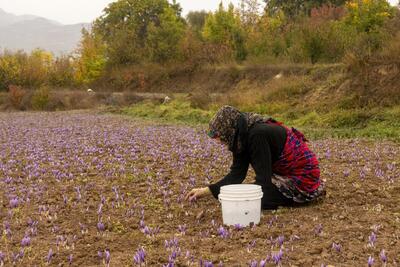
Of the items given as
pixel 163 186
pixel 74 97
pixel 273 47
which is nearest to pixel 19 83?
pixel 74 97

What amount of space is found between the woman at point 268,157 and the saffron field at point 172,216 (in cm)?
25

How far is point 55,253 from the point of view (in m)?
4.98

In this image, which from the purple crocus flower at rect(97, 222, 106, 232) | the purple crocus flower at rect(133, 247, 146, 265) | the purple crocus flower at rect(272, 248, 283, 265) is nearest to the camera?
the purple crocus flower at rect(272, 248, 283, 265)

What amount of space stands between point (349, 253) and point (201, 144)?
8939 mm

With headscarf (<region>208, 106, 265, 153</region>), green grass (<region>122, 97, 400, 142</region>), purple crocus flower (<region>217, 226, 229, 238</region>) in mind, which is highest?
headscarf (<region>208, 106, 265, 153</region>)

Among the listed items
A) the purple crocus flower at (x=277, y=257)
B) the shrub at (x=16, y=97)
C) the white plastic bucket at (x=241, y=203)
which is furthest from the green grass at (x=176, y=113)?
the purple crocus flower at (x=277, y=257)

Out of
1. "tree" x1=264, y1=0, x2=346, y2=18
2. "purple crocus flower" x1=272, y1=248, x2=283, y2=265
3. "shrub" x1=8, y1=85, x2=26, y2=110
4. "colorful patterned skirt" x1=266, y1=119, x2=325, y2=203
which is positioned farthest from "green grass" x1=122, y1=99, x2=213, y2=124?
"tree" x1=264, y1=0, x2=346, y2=18

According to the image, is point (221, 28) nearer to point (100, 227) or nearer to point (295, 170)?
point (295, 170)

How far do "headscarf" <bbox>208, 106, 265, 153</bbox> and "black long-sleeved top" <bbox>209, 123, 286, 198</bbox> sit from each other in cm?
10

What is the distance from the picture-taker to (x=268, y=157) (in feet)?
19.1

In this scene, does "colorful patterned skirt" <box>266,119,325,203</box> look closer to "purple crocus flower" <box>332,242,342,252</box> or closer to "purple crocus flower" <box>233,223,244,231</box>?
"purple crocus flower" <box>233,223,244,231</box>

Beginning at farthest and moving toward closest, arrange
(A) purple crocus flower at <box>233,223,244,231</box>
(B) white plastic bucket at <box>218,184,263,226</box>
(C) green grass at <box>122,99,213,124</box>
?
(C) green grass at <box>122,99,213,124</box> < (A) purple crocus flower at <box>233,223,244,231</box> < (B) white plastic bucket at <box>218,184,263,226</box>

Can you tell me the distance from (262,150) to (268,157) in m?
0.11

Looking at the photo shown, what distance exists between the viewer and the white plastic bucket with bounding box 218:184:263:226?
537cm
